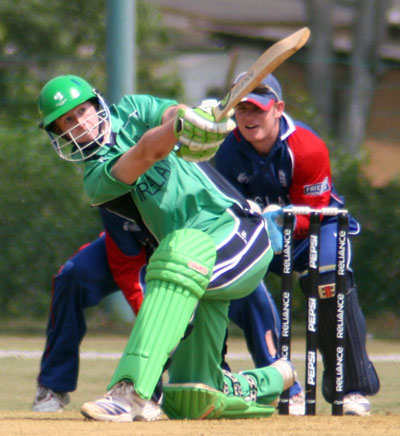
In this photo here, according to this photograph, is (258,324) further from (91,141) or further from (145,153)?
(145,153)

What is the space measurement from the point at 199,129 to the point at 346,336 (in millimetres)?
2000

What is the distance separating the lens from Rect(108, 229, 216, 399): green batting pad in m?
4.36

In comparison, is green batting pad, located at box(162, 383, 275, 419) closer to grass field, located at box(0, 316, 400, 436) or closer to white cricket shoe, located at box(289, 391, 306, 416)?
grass field, located at box(0, 316, 400, 436)

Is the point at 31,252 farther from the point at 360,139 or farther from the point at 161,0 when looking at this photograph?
the point at 161,0

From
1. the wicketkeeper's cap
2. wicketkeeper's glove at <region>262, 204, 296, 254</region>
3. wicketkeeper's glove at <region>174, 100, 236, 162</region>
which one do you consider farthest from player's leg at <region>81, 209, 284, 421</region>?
the wicketkeeper's cap

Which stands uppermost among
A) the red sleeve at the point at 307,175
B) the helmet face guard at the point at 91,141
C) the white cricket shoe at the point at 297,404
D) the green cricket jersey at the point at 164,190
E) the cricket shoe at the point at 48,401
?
the red sleeve at the point at 307,175

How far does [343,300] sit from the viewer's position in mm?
5402

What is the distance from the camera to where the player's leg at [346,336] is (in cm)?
564

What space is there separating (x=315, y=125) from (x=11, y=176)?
317 centimetres

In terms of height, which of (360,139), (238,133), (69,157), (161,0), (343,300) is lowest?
(343,300)

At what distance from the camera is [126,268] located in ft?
19.0

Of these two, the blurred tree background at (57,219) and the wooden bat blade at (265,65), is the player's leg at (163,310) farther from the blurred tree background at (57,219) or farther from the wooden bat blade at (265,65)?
the blurred tree background at (57,219)

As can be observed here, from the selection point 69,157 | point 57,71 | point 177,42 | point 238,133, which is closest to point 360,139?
point 57,71

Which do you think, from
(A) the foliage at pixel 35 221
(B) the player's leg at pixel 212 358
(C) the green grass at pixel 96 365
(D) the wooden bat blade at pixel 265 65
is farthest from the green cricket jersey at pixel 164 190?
(A) the foliage at pixel 35 221
